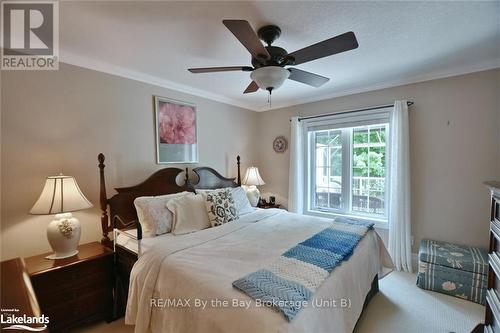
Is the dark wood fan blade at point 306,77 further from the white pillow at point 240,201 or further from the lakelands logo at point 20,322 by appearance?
the lakelands logo at point 20,322

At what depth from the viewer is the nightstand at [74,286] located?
1.72 metres

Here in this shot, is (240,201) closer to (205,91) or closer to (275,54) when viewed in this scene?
(205,91)

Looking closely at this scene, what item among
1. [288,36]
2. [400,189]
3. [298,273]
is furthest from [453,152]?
[298,273]

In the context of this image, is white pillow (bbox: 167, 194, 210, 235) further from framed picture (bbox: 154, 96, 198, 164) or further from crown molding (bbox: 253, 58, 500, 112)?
crown molding (bbox: 253, 58, 500, 112)

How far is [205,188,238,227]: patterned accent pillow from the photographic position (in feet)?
8.16

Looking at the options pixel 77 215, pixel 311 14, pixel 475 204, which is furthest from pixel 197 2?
pixel 475 204

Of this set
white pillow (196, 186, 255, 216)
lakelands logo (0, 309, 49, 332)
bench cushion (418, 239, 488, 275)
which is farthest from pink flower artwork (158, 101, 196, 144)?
bench cushion (418, 239, 488, 275)

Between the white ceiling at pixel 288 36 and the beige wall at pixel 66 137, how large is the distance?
0.27 meters

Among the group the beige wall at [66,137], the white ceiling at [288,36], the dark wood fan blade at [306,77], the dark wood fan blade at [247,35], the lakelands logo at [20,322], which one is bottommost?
the lakelands logo at [20,322]

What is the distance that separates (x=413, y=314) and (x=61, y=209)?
3.27m

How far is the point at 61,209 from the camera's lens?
1835 millimetres

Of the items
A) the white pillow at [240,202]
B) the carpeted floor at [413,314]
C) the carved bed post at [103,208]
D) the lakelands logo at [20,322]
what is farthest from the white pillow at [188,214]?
the lakelands logo at [20,322]

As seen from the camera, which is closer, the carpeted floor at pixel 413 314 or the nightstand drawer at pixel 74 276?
the nightstand drawer at pixel 74 276

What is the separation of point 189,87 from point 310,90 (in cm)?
179
